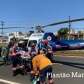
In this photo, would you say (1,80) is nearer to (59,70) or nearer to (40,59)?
(59,70)

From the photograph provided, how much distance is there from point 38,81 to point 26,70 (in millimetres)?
6754

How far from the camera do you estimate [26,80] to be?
776 inches

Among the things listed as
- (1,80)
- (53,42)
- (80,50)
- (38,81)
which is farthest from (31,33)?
(38,81)

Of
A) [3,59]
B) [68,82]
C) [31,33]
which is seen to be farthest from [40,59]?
[31,33]

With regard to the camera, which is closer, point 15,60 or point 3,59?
point 15,60

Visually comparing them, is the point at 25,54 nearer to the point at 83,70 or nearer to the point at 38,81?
the point at 83,70

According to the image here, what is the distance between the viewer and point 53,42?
41250mm

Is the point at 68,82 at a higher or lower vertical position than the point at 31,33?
lower

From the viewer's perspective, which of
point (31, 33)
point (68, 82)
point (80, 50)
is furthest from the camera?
point (80, 50)

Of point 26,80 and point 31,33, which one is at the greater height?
point 31,33

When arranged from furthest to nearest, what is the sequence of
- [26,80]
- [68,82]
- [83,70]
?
[83,70] < [26,80] < [68,82]

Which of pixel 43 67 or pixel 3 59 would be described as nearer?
pixel 43 67

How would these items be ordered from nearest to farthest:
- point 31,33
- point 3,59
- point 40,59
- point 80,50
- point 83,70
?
1. point 40,59
2. point 83,70
3. point 3,59
4. point 31,33
5. point 80,50

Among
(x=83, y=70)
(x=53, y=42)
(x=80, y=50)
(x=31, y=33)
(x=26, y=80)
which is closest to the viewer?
(x=26, y=80)
